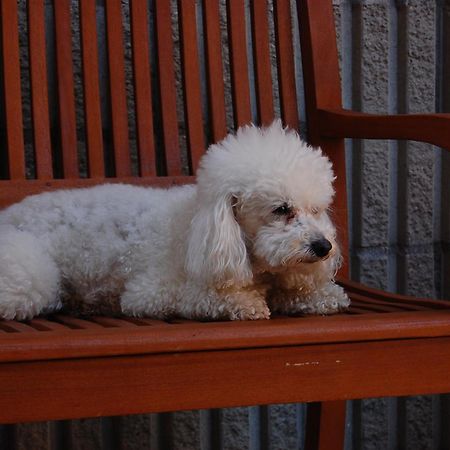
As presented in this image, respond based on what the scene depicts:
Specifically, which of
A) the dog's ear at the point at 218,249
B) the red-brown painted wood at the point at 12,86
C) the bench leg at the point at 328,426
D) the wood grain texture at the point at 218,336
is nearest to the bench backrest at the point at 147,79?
the red-brown painted wood at the point at 12,86

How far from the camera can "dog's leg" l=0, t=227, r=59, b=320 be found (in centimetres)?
168

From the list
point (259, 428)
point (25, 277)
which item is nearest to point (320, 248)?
point (25, 277)

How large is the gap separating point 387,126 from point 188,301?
18.2 inches

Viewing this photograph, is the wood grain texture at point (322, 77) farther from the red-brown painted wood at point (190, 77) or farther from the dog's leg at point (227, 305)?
the dog's leg at point (227, 305)

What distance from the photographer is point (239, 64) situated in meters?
2.16

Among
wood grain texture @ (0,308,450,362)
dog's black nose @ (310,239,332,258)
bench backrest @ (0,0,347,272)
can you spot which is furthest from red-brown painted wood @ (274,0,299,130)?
wood grain texture @ (0,308,450,362)

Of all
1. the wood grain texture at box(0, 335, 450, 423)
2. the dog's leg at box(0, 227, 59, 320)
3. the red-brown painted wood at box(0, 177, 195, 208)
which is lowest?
the wood grain texture at box(0, 335, 450, 423)

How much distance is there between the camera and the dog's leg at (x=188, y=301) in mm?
1596

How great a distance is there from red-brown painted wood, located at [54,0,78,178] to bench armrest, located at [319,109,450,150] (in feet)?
1.63

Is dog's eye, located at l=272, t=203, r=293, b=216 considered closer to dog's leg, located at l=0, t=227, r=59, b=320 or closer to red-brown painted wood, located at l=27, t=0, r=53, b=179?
dog's leg, located at l=0, t=227, r=59, b=320

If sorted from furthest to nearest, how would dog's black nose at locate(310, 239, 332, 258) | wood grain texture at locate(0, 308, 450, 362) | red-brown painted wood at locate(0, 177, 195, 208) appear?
red-brown painted wood at locate(0, 177, 195, 208) < dog's black nose at locate(310, 239, 332, 258) < wood grain texture at locate(0, 308, 450, 362)

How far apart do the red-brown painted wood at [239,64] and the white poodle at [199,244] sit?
0.35 metres

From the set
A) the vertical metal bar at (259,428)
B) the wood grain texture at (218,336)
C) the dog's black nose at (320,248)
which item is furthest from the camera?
the vertical metal bar at (259,428)

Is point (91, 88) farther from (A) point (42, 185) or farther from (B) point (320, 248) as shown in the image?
(B) point (320, 248)
